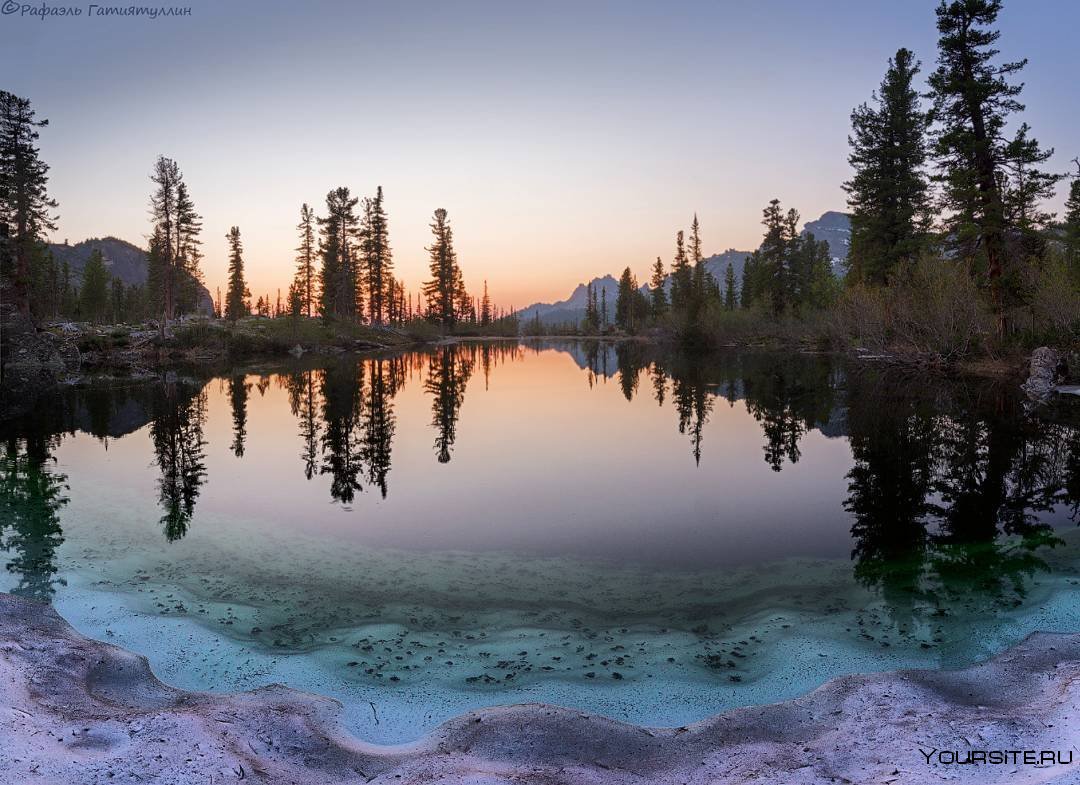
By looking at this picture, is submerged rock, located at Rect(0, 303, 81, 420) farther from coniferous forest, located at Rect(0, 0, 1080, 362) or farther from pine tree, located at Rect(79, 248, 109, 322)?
pine tree, located at Rect(79, 248, 109, 322)

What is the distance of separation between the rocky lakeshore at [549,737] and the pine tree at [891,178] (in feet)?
144

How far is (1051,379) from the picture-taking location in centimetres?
2497

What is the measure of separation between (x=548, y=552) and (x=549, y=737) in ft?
15.0

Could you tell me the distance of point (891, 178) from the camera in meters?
43.2

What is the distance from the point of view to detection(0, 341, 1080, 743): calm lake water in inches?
235

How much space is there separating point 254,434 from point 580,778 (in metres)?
→ 17.2

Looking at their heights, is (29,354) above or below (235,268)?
below

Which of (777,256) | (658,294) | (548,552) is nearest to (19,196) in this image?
(548,552)

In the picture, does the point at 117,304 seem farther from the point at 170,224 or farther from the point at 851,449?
the point at 851,449

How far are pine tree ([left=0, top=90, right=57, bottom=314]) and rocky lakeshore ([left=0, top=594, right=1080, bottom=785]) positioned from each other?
53403 millimetres

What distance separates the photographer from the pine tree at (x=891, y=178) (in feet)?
140

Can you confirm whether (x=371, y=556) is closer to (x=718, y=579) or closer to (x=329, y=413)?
(x=718, y=579)

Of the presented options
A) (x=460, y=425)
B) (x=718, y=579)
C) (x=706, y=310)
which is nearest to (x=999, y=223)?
(x=460, y=425)

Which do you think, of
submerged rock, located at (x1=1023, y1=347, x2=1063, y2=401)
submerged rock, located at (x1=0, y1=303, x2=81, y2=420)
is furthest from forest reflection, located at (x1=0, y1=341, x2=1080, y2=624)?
submerged rock, located at (x1=0, y1=303, x2=81, y2=420)
